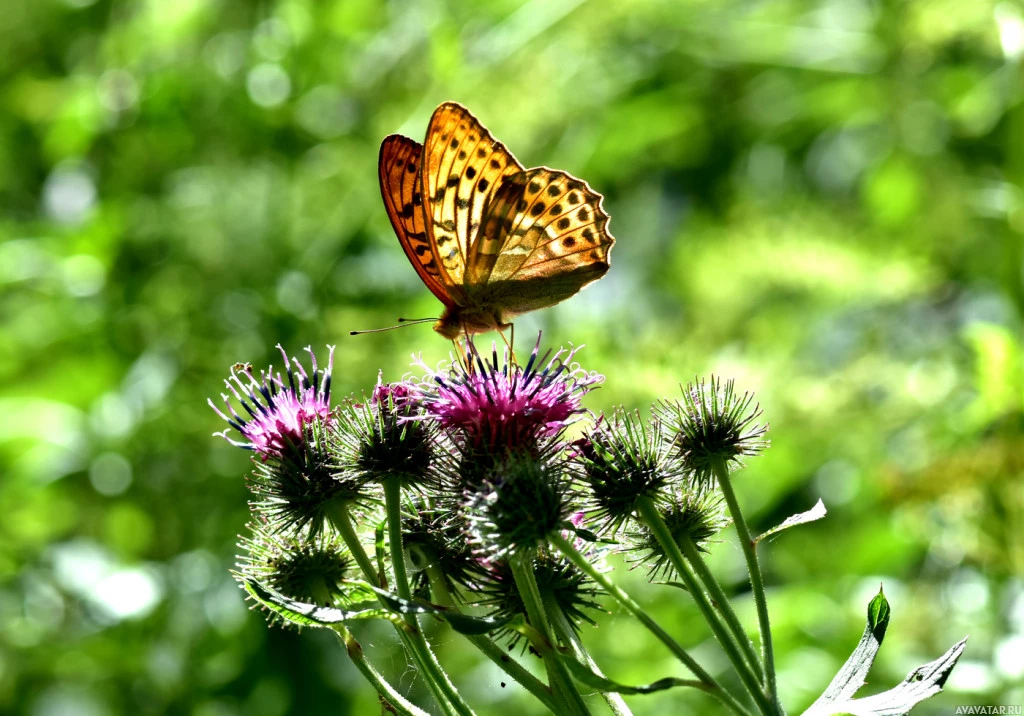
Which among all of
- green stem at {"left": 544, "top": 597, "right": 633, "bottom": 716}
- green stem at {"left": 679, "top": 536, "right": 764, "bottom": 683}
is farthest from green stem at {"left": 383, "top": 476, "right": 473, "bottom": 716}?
green stem at {"left": 679, "top": 536, "right": 764, "bottom": 683}

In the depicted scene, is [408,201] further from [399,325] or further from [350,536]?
[350,536]

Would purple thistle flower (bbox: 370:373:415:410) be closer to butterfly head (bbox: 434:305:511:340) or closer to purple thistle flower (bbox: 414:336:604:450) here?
purple thistle flower (bbox: 414:336:604:450)

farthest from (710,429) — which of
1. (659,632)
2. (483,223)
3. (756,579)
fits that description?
(483,223)

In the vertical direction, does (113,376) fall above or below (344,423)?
above

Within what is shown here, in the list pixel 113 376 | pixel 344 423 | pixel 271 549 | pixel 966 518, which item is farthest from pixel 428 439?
pixel 113 376

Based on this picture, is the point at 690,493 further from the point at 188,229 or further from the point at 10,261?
the point at 10,261

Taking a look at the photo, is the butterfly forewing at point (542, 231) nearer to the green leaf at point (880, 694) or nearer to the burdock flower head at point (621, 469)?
the burdock flower head at point (621, 469)

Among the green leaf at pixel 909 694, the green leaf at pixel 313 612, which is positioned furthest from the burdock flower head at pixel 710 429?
the green leaf at pixel 313 612
